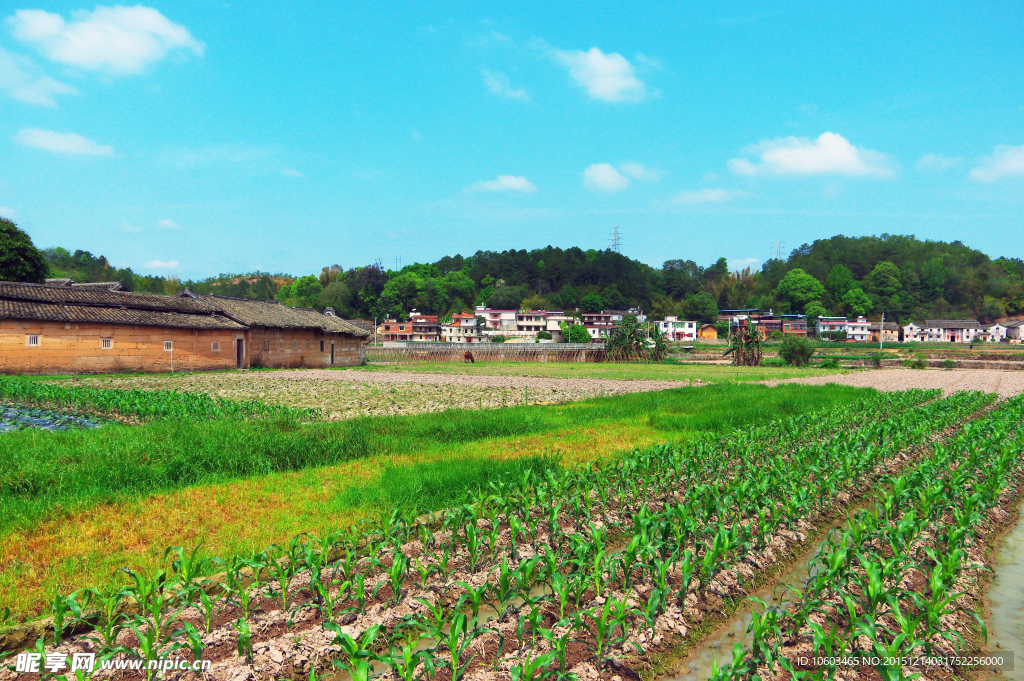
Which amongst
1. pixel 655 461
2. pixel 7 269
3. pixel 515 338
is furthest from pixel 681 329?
pixel 655 461

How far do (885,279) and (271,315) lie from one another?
118m

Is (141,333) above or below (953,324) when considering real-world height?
below

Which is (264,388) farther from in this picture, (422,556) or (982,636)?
(982,636)

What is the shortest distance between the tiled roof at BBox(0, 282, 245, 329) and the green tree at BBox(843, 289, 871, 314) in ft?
370

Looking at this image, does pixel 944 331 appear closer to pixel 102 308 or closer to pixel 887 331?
pixel 887 331

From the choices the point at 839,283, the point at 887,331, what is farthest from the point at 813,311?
the point at 887,331

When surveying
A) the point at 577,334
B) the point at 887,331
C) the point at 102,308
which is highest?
the point at 102,308

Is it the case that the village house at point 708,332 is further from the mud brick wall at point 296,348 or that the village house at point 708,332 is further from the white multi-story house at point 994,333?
the mud brick wall at point 296,348

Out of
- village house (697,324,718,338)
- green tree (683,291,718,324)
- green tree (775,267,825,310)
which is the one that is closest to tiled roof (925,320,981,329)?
green tree (775,267,825,310)

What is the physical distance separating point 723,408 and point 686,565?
11.9 m

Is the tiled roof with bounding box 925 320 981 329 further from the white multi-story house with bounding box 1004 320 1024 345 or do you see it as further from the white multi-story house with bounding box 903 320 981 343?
the white multi-story house with bounding box 1004 320 1024 345

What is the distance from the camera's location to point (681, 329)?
104 m

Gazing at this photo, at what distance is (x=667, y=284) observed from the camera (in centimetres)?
13550

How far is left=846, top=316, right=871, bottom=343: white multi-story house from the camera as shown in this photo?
96.1 m
